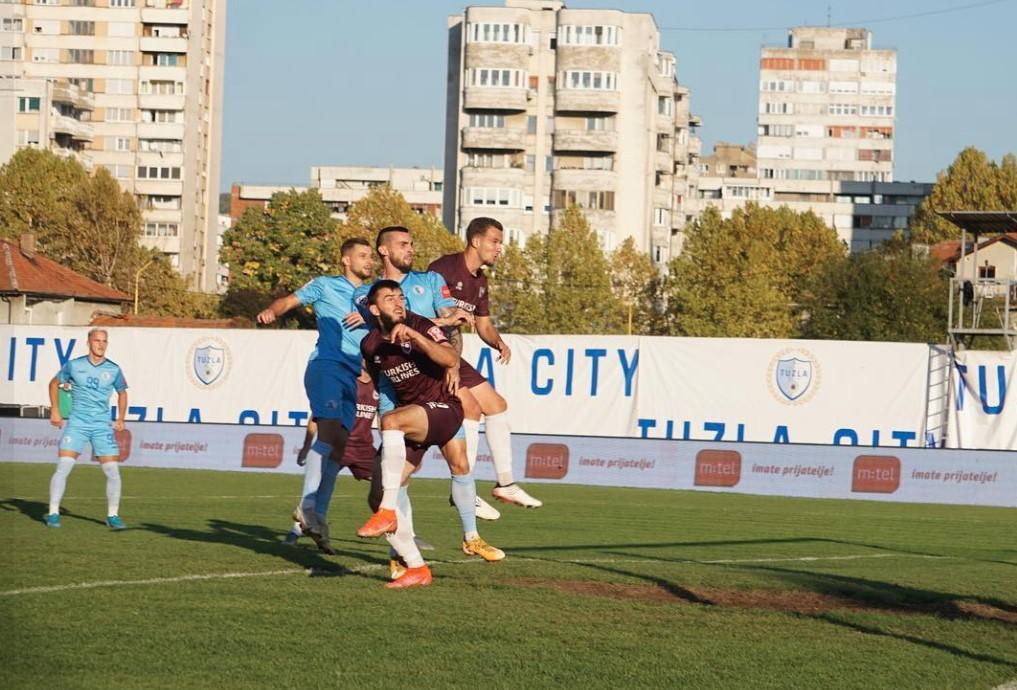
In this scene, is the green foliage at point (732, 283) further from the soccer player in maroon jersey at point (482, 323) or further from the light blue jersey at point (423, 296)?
the light blue jersey at point (423, 296)

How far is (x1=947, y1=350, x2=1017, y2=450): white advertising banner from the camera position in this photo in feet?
113

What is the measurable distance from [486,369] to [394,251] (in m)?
25.1

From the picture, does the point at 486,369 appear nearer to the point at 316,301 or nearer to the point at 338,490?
the point at 338,490

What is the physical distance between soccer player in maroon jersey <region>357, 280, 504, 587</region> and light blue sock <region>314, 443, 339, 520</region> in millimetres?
1701

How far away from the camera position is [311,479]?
41.0 ft

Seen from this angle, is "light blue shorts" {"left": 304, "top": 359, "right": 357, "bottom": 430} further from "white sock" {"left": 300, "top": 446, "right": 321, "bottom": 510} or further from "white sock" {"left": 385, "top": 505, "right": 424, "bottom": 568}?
"white sock" {"left": 385, "top": 505, "right": 424, "bottom": 568}

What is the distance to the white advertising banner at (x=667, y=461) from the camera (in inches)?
1072

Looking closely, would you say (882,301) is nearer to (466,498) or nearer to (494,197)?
(494,197)

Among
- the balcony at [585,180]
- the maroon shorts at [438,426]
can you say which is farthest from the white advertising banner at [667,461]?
the balcony at [585,180]

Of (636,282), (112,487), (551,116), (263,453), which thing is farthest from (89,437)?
(551,116)

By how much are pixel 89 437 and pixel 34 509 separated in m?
2.08

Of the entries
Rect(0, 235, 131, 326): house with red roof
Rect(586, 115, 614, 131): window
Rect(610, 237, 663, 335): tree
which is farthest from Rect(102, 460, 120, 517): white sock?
Rect(586, 115, 614, 131): window

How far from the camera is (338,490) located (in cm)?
2492

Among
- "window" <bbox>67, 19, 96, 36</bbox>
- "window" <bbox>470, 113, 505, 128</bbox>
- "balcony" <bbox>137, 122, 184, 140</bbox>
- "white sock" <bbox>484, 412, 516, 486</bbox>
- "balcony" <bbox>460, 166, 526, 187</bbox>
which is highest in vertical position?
"window" <bbox>67, 19, 96, 36</bbox>
